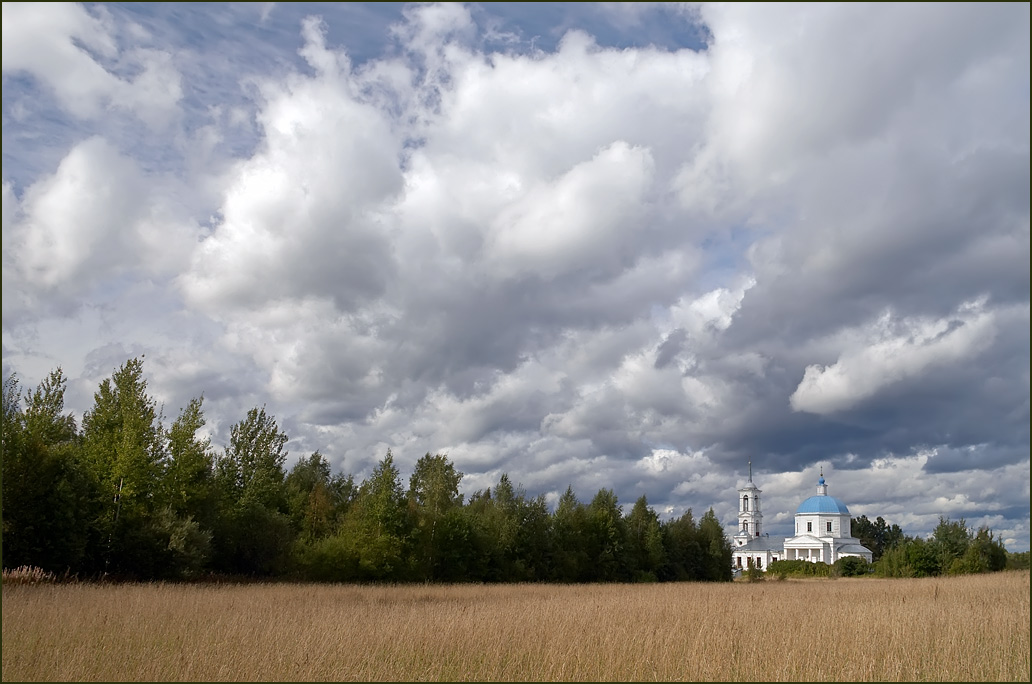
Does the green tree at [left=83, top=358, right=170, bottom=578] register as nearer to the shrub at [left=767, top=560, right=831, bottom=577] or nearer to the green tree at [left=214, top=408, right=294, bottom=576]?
the green tree at [left=214, top=408, right=294, bottom=576]

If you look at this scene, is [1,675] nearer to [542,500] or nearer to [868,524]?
[542,500]

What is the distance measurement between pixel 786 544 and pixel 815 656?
442 feet

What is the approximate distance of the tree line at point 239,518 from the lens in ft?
83.3

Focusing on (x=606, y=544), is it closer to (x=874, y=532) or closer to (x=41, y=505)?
(x=41, y=505)

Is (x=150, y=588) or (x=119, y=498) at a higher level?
(x=119, y=498)

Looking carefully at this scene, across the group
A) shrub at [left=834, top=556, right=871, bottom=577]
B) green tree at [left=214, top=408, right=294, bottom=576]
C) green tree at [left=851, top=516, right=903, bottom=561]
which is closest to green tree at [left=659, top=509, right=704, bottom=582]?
shrub at [left=834, top=556, right=871, bottom=577]

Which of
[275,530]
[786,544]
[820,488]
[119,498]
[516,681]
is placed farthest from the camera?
[820,488]

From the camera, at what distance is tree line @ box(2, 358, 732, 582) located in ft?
83.3

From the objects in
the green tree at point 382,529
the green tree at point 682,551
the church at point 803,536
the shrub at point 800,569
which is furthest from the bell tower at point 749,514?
the green tree at point 382,529

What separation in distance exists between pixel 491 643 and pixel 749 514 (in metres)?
145

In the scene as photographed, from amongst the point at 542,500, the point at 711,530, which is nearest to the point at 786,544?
the point at 711,530

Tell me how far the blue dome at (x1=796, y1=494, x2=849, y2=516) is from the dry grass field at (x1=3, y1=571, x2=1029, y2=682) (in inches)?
5167

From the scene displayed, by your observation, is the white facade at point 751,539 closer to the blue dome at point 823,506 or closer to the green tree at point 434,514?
the blue dome at point 823,506

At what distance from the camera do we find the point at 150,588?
21.1 meters
